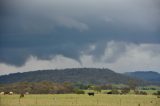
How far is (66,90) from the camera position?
509 feet

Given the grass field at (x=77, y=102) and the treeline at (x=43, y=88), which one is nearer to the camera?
the grass field at (x=77, y=102)

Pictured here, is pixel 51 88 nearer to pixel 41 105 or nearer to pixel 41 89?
pixel 41 89

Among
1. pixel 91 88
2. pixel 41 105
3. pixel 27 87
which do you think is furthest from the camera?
pixel 91 88

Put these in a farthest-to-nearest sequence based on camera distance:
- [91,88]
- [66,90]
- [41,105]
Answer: [91,88] → [66,90] → [41,105]

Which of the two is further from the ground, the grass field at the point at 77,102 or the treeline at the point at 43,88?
the treeline at the point at 43,88

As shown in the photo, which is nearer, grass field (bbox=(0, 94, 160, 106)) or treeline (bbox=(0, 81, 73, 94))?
grass field (bbox=(0, 94, 160, 106))

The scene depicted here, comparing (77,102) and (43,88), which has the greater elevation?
(43,88)

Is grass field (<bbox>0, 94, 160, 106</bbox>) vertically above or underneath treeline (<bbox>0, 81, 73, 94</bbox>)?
underneath

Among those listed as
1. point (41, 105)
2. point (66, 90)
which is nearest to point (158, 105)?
point (41, 105)

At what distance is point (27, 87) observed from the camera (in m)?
170

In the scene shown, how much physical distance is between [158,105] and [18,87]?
127378mm

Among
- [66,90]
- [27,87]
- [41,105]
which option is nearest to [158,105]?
[41,105]

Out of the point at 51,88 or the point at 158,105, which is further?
the point at 51,88

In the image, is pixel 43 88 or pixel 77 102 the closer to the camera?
pixel 77 102
